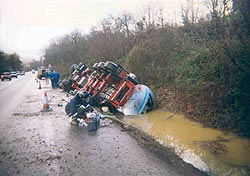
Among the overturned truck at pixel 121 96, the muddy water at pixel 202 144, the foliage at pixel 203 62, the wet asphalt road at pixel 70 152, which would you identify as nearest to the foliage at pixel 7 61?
the overturned truck at pixel 121 96

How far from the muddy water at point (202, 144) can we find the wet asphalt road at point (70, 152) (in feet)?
2.51

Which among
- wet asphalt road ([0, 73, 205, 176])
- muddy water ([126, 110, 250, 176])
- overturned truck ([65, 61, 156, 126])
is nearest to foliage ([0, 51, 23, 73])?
overturned truck ([65, 61, 156, 126])

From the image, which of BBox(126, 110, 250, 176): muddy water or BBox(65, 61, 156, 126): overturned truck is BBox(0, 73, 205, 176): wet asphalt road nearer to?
BBox(126, 110, 250, 176): muddy water

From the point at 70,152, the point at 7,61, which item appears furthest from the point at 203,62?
the point at 7,61

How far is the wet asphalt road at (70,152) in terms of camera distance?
4844 millimetres

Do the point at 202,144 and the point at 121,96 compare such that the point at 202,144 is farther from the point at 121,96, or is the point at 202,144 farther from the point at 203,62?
the point at 121,96

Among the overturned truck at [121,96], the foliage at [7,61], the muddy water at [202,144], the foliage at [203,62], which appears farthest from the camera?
the foliage at [7,61]

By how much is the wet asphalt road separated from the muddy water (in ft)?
2.51

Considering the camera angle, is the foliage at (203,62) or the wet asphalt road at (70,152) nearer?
the wet asphalt road at (70,152)

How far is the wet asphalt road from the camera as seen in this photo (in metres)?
4.84

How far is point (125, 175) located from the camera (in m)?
4.57

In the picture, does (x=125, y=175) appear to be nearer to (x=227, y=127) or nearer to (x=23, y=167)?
(x=23, y=167)

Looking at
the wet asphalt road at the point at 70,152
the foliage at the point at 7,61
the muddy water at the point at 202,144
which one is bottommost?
the muddy water at the point at 202,144

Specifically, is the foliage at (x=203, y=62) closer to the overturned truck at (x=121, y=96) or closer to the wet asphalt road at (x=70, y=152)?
the overturned truck at (x=121, y=96)
